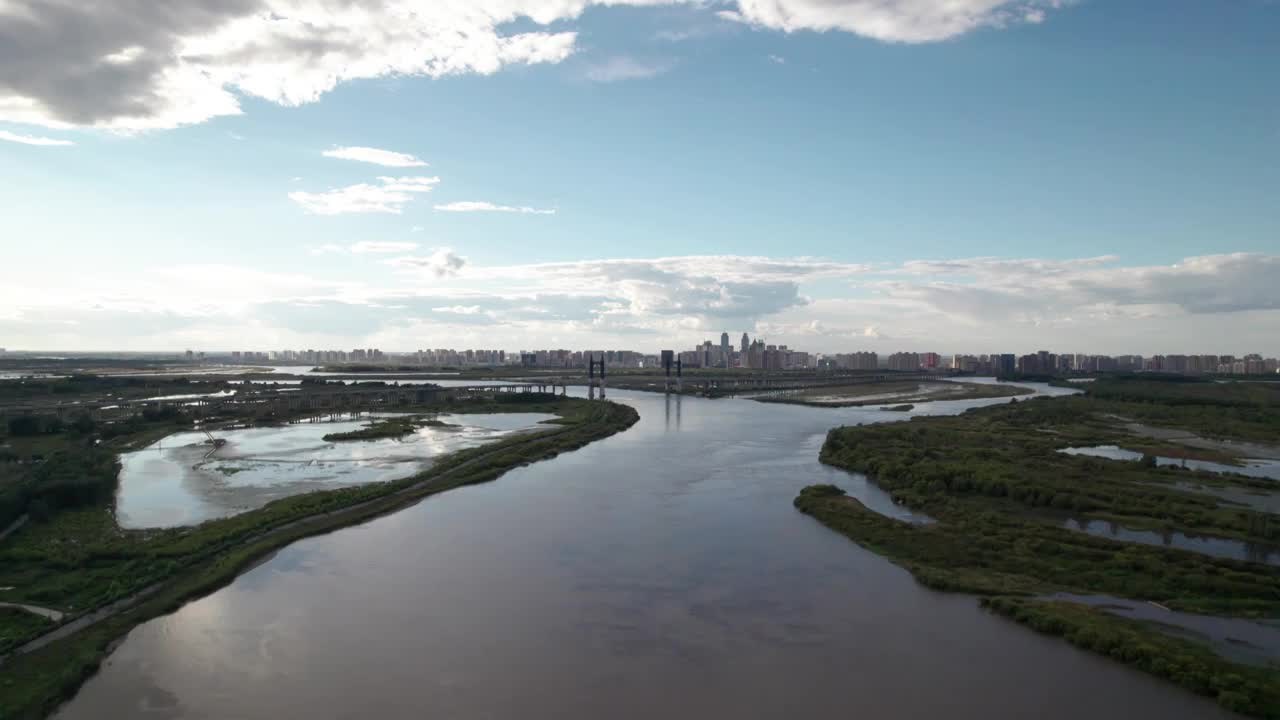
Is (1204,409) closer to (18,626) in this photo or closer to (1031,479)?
(1031,479)

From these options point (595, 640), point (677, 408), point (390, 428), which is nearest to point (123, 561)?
point (595, 640)

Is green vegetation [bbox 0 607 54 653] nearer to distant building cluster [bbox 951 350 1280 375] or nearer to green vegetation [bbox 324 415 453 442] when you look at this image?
green vegetation [bbox 324 415 453 442]

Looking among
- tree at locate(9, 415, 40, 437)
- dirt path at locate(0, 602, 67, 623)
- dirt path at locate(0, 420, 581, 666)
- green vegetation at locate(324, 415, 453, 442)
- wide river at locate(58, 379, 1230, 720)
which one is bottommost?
wide river at locate(58, 379, 1230, 720)

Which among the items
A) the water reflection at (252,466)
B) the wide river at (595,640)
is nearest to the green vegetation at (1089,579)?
the wide river at (595,640)

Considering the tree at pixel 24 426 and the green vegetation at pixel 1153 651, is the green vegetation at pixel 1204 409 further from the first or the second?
the tree at pixel 24 426

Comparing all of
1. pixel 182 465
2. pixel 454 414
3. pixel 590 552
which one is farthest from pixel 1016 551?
pixel 454 414

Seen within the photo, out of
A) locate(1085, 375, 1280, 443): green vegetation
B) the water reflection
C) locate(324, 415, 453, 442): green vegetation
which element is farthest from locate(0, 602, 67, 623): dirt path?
locate(1085, 375, 1280, 443): green vegetation
